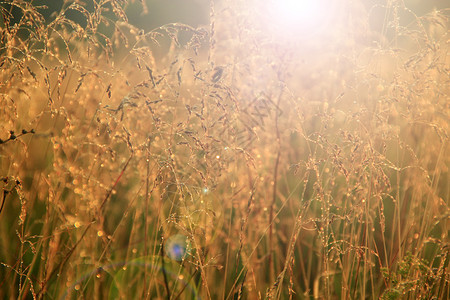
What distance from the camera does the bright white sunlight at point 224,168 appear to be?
69.7 inches

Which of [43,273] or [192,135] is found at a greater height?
[192,135]

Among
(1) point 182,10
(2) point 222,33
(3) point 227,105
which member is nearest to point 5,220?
(3) point 227,105

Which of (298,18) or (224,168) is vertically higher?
(298,18)

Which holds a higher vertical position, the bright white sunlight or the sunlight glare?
the sunlight glare

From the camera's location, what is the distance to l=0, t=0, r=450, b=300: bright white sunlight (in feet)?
5.81

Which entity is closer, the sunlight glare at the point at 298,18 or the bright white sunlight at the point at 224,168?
the bright white sunlight at the point at 224,168

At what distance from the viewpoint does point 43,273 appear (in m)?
1.73

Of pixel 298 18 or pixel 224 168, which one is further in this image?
pixel 298 18

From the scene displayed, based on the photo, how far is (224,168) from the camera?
195 cm

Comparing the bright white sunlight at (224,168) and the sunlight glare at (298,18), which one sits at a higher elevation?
the sunlight glare at (298,18)

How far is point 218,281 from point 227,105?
89 cm

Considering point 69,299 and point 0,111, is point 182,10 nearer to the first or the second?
point 0,111

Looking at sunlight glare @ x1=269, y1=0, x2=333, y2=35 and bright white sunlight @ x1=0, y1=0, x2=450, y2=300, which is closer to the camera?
bright white sunlight @ x1=0, y1=0, x2=450, y2=300

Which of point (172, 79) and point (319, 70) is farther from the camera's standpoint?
point (319, 70)
